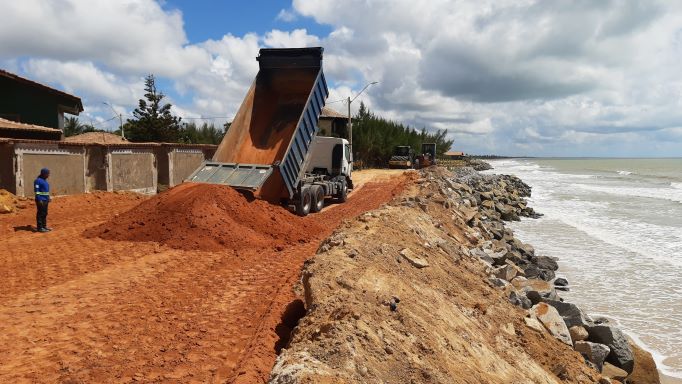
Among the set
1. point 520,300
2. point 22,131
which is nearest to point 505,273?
point 520,300

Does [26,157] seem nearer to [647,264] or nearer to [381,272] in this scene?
[381,272]

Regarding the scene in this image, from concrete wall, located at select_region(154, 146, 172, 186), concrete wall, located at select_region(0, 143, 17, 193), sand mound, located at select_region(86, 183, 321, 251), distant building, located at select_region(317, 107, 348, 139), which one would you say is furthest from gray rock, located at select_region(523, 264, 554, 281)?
distant building, located at select_region(317, 107, 348, 139)

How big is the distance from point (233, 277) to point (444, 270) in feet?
11.5

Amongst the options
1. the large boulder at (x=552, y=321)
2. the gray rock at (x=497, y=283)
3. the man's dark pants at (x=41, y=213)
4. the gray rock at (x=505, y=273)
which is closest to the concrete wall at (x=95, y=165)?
the man's dark pants at (x=41, y=213)

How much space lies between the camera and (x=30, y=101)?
854 inches

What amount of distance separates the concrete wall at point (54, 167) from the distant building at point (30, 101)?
771cm

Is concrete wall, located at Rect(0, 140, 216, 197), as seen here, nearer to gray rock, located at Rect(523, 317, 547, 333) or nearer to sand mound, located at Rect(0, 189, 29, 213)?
sand mound, located at Rect(0, 189, 29, 213)

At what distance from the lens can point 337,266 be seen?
606 cm

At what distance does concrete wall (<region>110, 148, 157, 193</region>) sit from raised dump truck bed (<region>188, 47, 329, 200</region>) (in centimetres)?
593

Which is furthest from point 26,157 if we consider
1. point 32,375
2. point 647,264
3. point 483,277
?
point 647,264

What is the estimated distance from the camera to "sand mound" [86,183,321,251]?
945 centimetres

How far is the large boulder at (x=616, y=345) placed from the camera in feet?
21.8

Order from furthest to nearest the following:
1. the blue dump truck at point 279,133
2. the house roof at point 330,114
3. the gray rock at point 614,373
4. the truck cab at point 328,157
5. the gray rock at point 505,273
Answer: the house roof at point 330,114
the truck cab at point 328,157
the blue dump truck at point 279,133
the gray rock at point 505,273
the gray rock at point 614,373

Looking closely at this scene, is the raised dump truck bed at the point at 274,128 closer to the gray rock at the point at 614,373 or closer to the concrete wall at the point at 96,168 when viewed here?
the concrete wall at the point at 96,168
